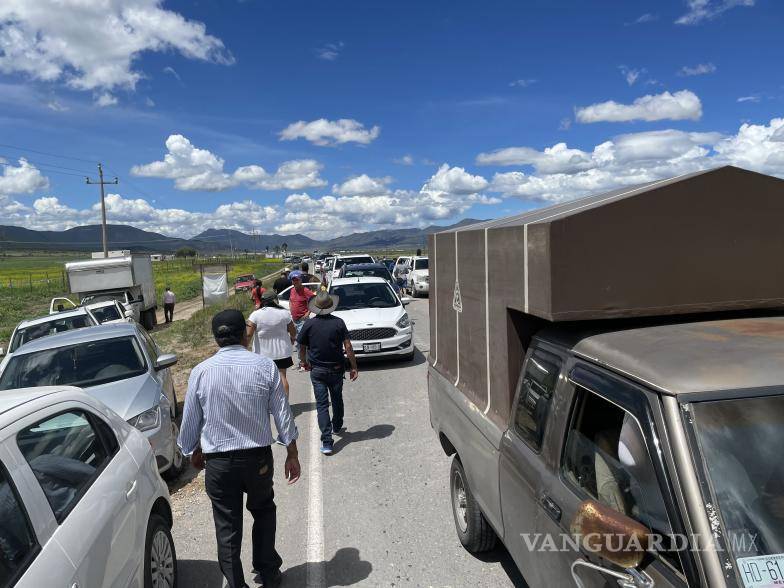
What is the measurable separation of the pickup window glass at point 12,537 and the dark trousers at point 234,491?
1.22 m

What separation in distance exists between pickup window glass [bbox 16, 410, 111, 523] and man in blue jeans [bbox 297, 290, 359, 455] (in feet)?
10.1

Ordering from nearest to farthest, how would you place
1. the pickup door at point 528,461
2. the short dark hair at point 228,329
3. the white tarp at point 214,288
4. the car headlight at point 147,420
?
the pickup door at point 528,461 < the short dark hair at point 228,329 < the car headlight at point 147,420 < the white tarp at point 214,288

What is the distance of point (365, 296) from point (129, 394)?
6.43m

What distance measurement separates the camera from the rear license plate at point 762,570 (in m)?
1.57

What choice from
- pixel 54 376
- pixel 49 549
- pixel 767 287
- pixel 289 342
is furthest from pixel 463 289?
pixel 54 376

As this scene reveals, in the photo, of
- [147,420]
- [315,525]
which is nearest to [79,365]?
[147,420]

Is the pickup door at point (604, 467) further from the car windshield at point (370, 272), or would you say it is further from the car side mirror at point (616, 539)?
the car windshield at point (370, 272)

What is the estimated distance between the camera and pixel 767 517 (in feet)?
5.60

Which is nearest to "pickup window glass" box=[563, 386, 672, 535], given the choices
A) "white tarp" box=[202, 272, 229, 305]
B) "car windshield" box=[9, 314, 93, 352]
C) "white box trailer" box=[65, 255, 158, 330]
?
"car windshield" box=[9, 314, 93, 352]

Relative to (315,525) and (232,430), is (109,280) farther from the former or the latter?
(232,430)

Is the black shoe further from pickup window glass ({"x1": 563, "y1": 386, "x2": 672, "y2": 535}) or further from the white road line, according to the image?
pickup window glass ({"x1": 563, "y1": 386, "x2": 672, "y2": 535})

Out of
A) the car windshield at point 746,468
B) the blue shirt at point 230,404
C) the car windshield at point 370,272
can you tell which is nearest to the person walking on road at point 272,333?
the blue shirt at point 230,404

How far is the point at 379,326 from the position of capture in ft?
33.4

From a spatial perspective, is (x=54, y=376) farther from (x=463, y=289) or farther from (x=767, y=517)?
(x=767, y=517)
